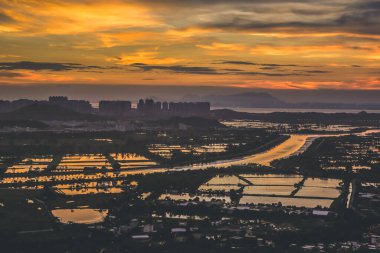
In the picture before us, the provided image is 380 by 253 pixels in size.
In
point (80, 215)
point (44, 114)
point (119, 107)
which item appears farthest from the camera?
point (119, 107)

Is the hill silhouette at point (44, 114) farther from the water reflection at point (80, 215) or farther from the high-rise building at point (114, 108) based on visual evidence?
the water reflection at point (80, 215)

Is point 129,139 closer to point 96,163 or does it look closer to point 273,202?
point 96,163

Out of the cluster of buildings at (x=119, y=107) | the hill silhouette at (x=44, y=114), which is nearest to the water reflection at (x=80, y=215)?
A: the hill silhouette at (x=44, y=114)

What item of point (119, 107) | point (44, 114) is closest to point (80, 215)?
point (44, 114)

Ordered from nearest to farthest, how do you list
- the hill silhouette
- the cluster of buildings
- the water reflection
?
1. the water reflection
2. the hill silhouette
3. the cluster of buildings

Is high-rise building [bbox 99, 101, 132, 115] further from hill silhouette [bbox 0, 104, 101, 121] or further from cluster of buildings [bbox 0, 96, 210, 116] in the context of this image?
hill silhouette [bbox 0, 104, 101, 121]

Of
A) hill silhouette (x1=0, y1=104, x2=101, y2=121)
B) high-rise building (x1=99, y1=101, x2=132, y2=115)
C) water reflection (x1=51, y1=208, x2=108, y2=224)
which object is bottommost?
water reflection (x1=51, y1=208, x2=108, y2=224)

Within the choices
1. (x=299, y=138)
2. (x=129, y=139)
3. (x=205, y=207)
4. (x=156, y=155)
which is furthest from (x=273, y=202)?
(x=299, y=138)

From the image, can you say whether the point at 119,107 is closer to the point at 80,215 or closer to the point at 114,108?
the point at 114,108

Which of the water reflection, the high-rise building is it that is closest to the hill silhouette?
the high-rise building
